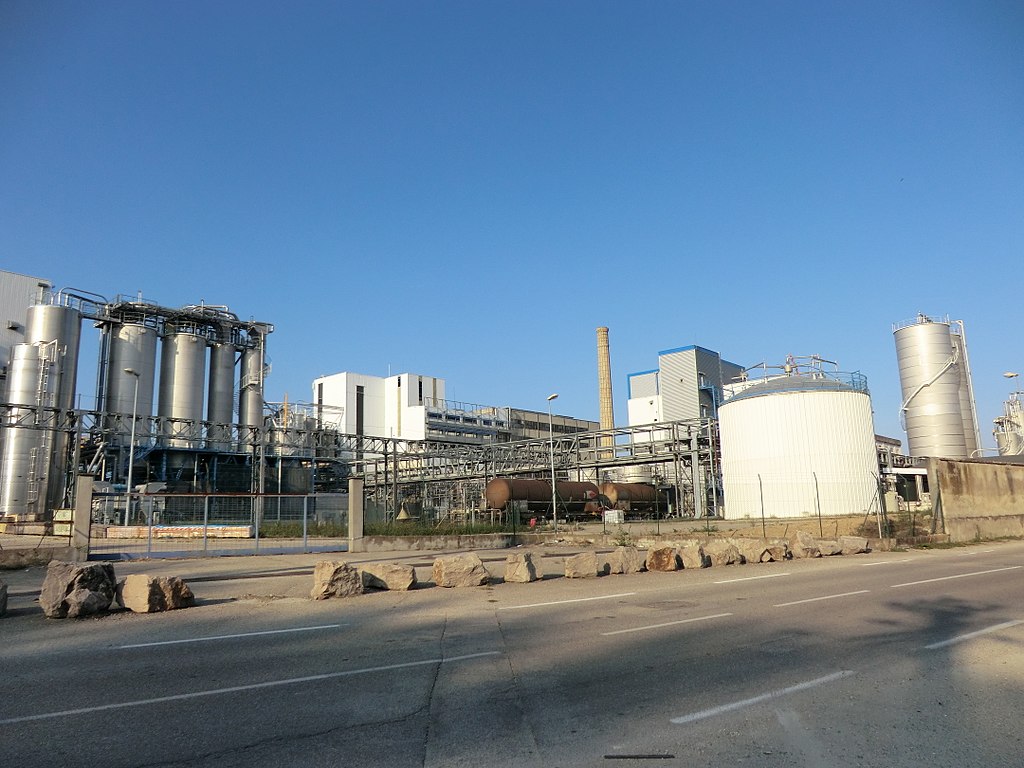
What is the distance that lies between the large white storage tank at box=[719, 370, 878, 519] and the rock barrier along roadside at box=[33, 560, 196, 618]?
29132 mm

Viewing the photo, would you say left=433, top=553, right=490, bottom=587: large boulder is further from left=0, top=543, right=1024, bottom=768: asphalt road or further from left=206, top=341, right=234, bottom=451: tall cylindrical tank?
left=206, top=341, right=234, bottom=451: tall cylindrical tank

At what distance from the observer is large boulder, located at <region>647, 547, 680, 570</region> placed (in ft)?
62.4

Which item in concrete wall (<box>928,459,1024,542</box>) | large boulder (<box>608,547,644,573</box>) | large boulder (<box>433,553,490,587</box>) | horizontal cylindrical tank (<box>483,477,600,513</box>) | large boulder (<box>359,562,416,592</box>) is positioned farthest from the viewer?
horizontal cylindrical tank (<box>483,477,600,513</box>)

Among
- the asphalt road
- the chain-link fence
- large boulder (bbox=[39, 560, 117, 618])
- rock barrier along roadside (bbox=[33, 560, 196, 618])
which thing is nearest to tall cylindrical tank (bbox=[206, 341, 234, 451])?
the chain-link fence

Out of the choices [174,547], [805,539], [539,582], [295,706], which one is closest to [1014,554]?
[805,539]

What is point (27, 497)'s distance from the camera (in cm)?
4884

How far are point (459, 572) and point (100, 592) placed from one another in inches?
270

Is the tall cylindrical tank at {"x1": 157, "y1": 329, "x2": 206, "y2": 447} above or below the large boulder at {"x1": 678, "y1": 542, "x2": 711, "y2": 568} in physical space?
above

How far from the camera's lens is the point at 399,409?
98.6 metres

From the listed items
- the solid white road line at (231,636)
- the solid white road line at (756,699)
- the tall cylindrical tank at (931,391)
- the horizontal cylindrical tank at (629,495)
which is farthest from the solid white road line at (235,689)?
the tall cylindrical tank at (931,391)

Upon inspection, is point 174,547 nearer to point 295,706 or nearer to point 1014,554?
point 295,706

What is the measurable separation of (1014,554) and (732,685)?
2267 centimetres

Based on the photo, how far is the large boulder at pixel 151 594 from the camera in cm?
1280

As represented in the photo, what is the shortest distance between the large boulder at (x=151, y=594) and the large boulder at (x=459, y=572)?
16.8ft
